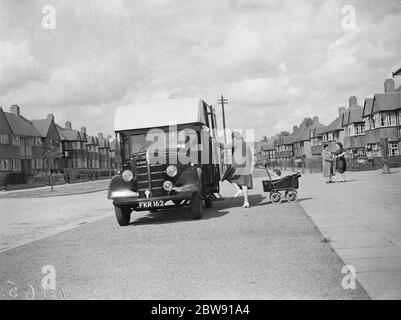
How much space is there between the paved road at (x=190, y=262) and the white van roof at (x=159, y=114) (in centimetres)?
282

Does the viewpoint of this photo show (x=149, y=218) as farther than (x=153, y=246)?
Yes

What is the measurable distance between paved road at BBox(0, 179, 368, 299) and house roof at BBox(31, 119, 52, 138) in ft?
204

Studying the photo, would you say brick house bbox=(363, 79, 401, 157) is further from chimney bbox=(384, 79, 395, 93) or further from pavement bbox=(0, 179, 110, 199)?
pavement bbox=(0, 179, 110, 199)

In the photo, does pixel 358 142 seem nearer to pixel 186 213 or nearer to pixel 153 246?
pixel 186 213

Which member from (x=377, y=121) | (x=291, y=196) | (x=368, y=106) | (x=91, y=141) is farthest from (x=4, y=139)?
(x=291, y=196)

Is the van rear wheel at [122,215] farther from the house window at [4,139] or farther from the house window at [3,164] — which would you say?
the house window at [4,139]

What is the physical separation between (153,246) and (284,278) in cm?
309

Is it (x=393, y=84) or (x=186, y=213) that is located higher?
(x=393, y=84)

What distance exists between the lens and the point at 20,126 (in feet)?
198

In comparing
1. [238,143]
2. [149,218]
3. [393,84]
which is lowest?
[149,218]

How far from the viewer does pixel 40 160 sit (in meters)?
65.5

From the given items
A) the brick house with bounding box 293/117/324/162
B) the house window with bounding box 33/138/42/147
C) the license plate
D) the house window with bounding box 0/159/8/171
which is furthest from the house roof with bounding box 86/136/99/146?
the license plate

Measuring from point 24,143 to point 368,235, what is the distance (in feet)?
197
